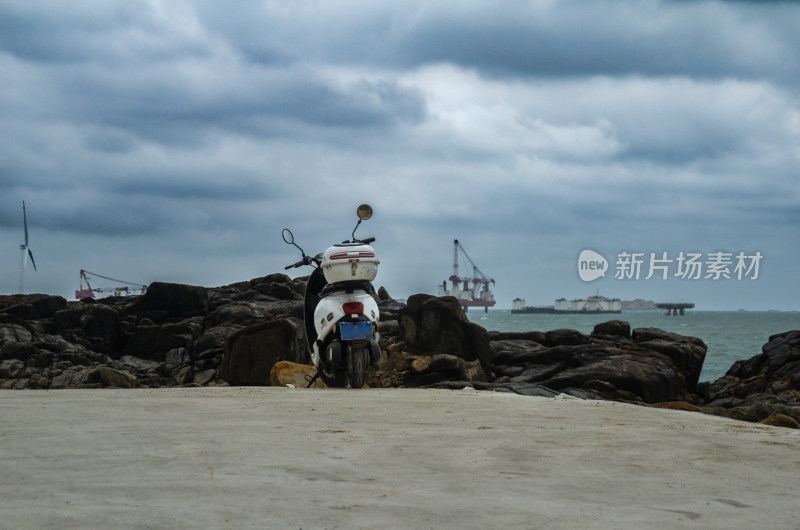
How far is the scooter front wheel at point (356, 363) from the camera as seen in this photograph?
9422 mm

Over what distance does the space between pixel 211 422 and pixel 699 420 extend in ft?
12.6

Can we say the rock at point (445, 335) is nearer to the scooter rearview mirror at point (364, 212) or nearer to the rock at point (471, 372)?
the rock at point (471, 372)

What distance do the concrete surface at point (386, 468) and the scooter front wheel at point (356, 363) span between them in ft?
8.53

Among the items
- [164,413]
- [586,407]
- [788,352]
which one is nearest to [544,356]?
[788,352]

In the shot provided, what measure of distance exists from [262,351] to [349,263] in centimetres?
599

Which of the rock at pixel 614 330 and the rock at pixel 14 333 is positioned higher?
the rock at pixel 614 330

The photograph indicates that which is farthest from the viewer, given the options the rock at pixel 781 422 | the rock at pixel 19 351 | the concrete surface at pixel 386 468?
the rock at pixel 19 351

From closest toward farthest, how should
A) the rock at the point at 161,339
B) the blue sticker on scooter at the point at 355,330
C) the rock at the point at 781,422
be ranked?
the rock at the point at 781,422 → the blue sticker on scooter at the point at 355,330 → the rock at the point at 161,339

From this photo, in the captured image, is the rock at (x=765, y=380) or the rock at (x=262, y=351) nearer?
the rock at (x=262, y=351)

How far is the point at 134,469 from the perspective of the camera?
13.2ft

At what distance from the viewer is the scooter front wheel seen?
30.9 ft

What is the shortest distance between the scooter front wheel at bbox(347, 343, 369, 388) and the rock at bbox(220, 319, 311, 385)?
17.2 ft

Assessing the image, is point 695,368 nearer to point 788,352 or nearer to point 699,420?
point 788,352

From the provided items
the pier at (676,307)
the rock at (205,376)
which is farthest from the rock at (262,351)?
the pier at (676,307)
